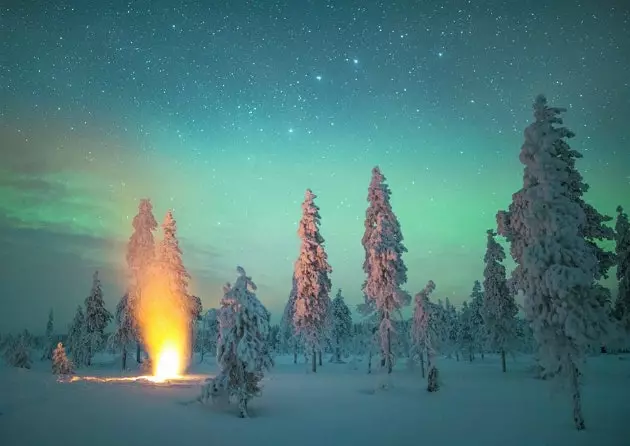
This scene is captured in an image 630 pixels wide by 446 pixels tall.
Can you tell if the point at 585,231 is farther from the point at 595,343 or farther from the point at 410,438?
the point at 410,438

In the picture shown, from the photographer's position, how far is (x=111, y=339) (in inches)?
1559

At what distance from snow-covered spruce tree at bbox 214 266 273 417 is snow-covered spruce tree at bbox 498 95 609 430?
12.5 m

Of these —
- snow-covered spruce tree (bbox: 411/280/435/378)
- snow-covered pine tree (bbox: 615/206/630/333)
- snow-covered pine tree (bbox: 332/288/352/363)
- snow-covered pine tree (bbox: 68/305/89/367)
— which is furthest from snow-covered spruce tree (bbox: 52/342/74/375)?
snow-covered pine tree (bbox: 615/206/630/333)

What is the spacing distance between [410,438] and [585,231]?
53.5 ft

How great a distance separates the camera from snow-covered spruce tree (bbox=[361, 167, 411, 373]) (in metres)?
32.5

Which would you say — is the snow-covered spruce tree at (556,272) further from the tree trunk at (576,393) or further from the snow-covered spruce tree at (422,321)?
the snow-covered spruce tree at (422,321)

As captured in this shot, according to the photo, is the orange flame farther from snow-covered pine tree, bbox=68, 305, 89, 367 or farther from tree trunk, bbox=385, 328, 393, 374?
tree trunk, bbox=385, 328, 393, 374

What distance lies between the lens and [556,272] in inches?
659

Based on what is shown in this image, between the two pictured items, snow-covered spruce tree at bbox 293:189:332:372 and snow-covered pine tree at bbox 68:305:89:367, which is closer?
snow-covered spruce tree at bbox 293:189:332:372

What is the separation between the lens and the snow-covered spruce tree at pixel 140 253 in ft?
133

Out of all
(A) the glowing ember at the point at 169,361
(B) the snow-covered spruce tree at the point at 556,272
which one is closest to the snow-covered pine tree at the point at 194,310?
(A) the glowing ember at the point at 169,361

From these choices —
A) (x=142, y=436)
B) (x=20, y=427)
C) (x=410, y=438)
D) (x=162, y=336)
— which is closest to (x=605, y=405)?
(x=410, y=438)

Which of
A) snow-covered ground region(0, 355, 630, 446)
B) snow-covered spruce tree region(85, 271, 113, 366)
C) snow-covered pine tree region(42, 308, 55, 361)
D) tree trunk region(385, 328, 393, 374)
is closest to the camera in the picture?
snow-covered ground region(0, 355, 630, 446)

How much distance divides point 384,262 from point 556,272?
653 inches
